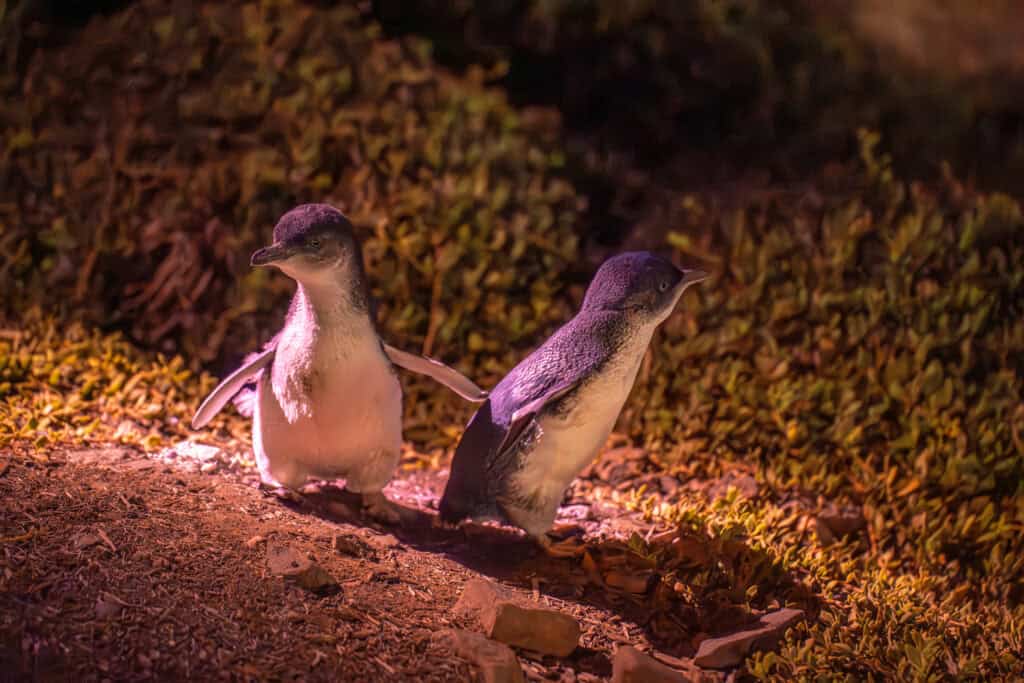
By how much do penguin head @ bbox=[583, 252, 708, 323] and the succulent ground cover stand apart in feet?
2.74

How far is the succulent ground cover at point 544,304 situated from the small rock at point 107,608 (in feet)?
3.00

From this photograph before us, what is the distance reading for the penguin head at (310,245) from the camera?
320cm

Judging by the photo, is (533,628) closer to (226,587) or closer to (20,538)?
(226,587)

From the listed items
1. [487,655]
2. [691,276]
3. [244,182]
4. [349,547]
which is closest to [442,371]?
[349,547]

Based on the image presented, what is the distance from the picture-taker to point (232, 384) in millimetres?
3637

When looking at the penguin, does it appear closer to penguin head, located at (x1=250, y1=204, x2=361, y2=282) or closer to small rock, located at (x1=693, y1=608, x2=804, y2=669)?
penguin head, located at (x1=250, y1=204, x2=361, y2=282)

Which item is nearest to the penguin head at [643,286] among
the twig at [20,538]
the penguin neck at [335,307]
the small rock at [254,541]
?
the penguin neck at [335,307]

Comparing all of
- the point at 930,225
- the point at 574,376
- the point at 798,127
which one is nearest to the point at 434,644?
the point at 574,376

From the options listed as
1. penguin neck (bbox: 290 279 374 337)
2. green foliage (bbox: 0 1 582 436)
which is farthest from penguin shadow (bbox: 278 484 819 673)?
green foliage (bbox: 0 1 582 436)

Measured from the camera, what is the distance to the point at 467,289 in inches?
208

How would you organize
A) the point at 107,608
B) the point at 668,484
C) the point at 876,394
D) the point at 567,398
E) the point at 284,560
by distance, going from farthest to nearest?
the point at 876,394 → the point at 668,484 → the point at 567,398 → the point at 284,560 → the point at 107,608

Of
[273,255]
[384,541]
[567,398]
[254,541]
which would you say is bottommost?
[384,541]

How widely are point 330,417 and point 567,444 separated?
0.75 meters

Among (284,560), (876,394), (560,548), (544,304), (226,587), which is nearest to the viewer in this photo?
(226,587)
